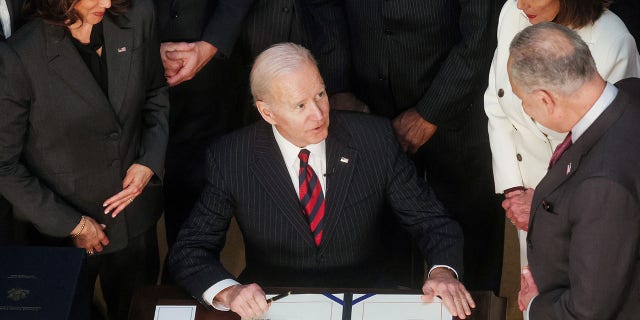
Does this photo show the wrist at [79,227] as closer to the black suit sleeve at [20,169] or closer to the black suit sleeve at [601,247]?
the black suit sleeve at [20,169]

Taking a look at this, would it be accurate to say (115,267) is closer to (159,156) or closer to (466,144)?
(159,156)

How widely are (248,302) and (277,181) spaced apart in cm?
54

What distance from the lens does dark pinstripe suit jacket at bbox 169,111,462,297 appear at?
322 centimetres

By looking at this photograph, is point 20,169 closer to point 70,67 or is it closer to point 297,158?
point 70,67

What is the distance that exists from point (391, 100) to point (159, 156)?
3.25ft

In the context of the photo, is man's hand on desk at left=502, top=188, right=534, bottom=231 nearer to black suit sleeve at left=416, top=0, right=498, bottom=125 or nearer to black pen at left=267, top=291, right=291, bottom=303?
black suit sleeve at left=416, top=0, right=498, bottom=125

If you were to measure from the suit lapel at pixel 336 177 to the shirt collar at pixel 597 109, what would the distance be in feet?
3.20

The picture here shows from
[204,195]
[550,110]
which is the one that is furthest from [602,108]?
[204,195]

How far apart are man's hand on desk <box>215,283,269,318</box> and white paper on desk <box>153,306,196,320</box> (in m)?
0.12

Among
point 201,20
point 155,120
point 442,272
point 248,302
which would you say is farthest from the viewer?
point 201,20

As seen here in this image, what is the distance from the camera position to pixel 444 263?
121 inches

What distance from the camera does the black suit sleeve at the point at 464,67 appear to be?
11.6ft

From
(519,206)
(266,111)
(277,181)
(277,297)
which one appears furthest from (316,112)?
(519,206)

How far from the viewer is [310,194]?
3.23 metres
